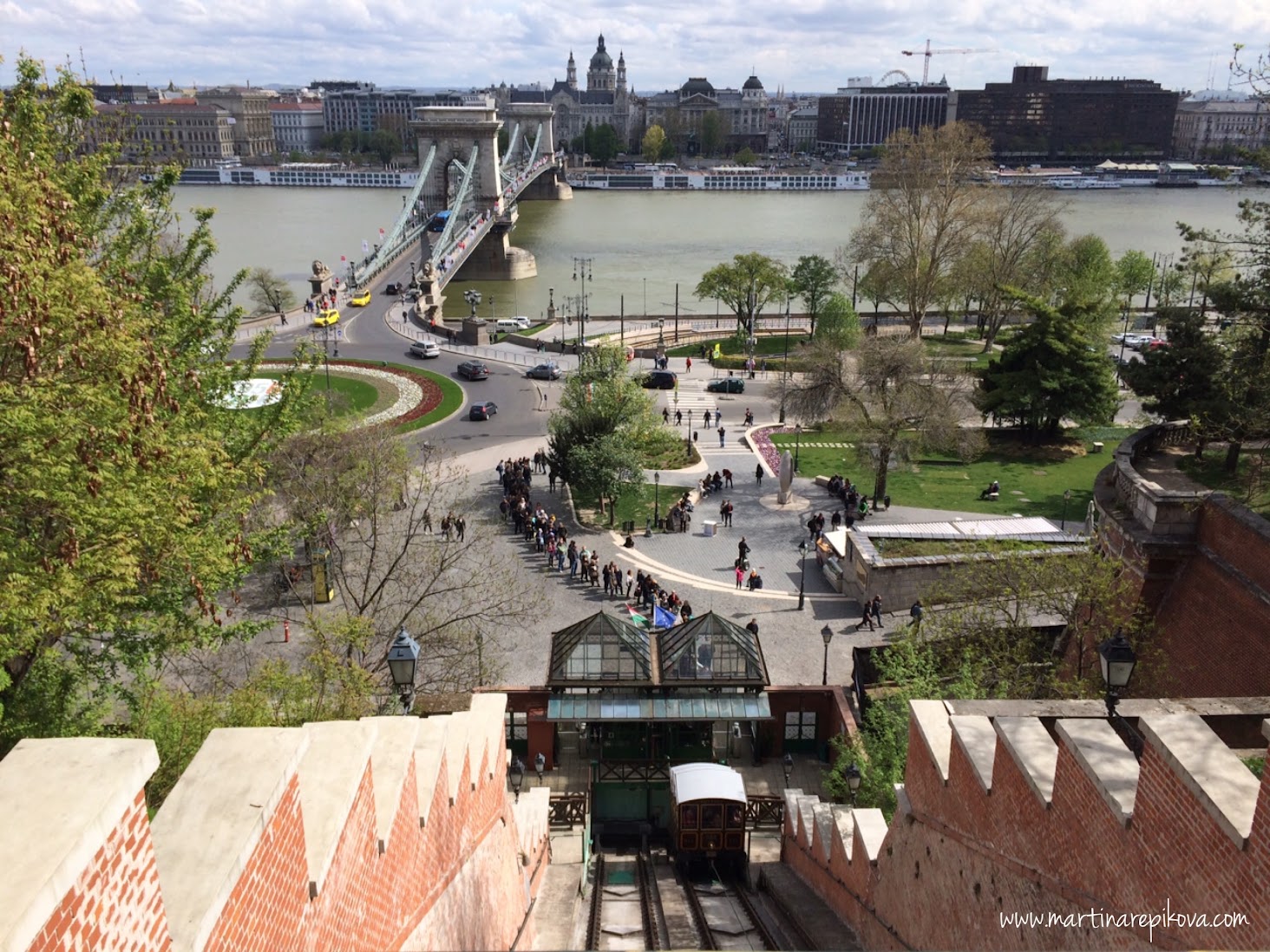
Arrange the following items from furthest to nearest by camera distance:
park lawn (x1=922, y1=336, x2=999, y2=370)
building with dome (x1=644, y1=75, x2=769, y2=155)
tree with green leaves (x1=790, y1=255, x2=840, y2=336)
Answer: building with dome (x1=644, y1=75, x2=769, y2=155) < tree with green leaves (x1=790, y1=255, x2=840, y2=336) < park lawn (x1=922, y1=336, x2=999, y2=370)

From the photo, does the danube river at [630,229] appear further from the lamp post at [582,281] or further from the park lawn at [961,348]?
the park lawn at [961,348]

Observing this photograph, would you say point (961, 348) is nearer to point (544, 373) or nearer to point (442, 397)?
point (544, 373)

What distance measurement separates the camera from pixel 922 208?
1758 inches

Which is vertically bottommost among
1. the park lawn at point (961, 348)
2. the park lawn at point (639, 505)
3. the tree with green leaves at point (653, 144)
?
the park lawn at point (639, 505)

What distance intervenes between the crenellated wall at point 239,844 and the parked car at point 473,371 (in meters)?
34.0

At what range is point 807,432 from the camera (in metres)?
33.9

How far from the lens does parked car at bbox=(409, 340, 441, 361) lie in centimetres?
4366

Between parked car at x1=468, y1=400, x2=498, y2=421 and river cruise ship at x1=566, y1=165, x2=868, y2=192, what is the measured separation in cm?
11066

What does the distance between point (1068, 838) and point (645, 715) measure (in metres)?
9.99

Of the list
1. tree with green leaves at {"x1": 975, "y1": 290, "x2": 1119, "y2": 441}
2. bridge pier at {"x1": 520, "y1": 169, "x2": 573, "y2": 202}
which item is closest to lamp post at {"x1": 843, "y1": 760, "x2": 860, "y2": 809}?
tree with green leaves at {"x1": 975, "y1": 290, "x2": 1119, "y2": 441}

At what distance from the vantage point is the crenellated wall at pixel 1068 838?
4.71 m

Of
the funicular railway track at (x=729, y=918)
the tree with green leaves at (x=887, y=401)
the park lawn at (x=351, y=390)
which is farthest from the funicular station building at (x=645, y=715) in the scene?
the park lawn at (x=351, y=390)

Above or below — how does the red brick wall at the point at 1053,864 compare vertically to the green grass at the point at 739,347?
above

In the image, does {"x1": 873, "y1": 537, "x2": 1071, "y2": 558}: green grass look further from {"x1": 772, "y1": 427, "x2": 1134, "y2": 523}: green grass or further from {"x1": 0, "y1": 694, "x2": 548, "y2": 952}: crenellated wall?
{"x1": 0, "y1": 694, "x2": 548, "y2": 952}: crenellated wall
